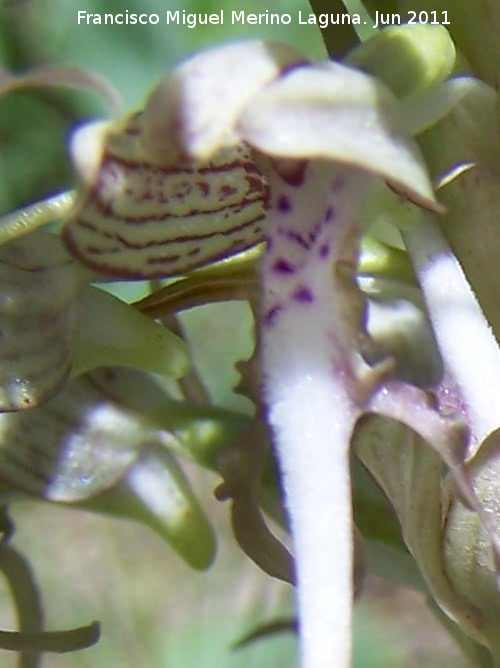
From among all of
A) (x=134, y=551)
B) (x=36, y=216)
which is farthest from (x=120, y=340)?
(x=134, y=551)

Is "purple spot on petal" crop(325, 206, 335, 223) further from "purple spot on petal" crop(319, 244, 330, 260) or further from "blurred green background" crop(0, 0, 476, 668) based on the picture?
"blurred green background" crop(0, 0, 476, 668)

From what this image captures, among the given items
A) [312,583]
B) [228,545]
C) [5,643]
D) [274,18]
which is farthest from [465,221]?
[228,545]

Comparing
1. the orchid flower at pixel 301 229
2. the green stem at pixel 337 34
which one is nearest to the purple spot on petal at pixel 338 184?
the orchid flower at pixel 301 229

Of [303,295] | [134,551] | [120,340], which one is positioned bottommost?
[134,551]

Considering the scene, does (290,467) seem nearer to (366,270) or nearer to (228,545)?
(366,270)

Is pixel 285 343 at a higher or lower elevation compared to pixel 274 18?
higher

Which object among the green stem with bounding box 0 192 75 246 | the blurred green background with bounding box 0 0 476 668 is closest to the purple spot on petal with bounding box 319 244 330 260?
the green stem with bounding box 0 192 75 246

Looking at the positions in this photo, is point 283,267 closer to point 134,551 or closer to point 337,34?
point 337,34
